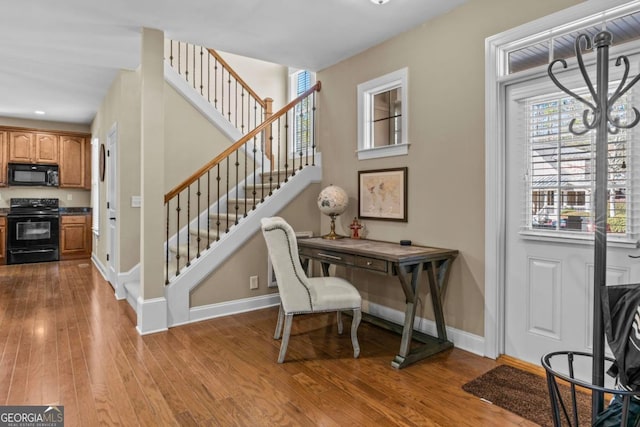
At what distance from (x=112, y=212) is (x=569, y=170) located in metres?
5.15

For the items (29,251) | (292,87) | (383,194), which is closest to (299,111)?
(292,87)

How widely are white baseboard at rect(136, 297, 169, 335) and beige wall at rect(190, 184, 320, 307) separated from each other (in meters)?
0.30

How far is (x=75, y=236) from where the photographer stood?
7586 mm

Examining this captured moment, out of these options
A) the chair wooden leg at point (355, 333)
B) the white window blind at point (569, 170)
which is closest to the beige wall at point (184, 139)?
the chair wooden leg at point (355, 333)

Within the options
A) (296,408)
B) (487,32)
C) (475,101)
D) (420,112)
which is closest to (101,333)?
(296,408)

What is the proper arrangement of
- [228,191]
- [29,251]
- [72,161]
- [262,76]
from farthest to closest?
[72,161], [29,251], [262,76], [228,191]

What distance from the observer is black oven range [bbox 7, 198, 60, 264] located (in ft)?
22.7

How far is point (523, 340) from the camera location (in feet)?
8.98

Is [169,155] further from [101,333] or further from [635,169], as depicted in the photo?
[635,169]

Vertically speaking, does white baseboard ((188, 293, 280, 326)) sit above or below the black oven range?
below

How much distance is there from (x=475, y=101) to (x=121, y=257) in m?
4.24

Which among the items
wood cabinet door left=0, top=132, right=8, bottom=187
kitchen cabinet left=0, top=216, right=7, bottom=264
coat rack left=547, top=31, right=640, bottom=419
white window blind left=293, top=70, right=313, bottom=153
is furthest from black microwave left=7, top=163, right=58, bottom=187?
coat rack left=547, top=31, right=640, bottom=419

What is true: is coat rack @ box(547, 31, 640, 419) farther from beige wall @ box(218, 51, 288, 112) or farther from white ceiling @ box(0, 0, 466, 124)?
beige wall @ box(218, 51, 288, 112)

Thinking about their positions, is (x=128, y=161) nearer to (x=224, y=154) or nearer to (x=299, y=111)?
(x=224, y=154)
